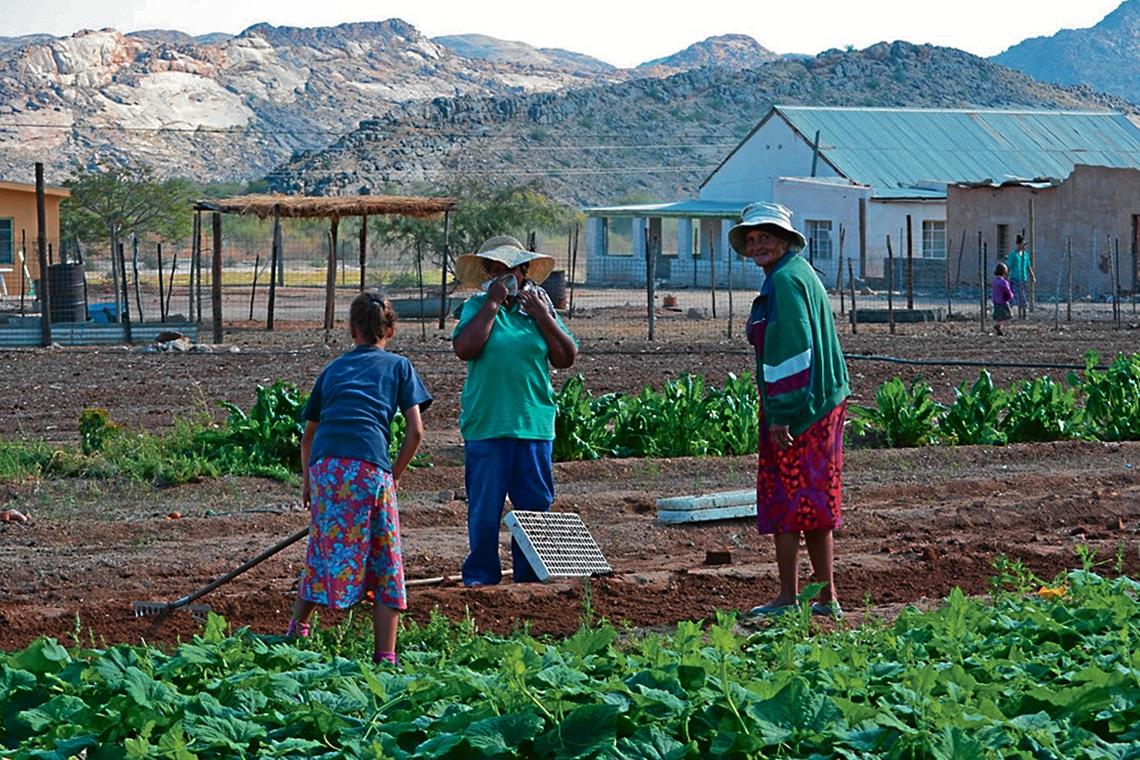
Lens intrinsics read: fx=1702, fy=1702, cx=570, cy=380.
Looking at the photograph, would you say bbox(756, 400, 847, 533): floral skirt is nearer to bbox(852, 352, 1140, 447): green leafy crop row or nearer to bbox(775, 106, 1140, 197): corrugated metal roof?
bbox(852, 352, 1140, 447): green leafy crop row

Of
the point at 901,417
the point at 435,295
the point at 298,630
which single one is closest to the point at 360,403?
the point at 298,630

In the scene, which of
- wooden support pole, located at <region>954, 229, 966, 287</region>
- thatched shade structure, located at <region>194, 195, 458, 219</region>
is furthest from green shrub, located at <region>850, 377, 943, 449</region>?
wooden support pole, located at <region>954, 229, 966, 287</region>

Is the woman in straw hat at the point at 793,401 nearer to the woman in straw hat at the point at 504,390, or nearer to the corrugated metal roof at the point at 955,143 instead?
the woman in straw hat at the point at 504,390

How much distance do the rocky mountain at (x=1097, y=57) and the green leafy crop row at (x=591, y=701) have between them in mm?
182160

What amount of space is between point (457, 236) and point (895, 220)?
11679 mm

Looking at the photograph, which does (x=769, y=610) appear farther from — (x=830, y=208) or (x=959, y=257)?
(x=830, y=208)

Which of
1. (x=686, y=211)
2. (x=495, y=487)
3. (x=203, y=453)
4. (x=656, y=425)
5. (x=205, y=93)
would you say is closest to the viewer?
(x=495, y=487)

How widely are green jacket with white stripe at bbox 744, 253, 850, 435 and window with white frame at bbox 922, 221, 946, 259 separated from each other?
119 feet

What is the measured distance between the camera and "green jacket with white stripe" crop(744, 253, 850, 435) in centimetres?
652

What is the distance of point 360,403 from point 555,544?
1635 millimetres

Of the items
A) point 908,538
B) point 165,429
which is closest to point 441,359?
point 165,429

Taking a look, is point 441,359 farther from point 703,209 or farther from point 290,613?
point 703,209

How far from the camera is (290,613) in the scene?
6.96 meters

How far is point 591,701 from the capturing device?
4.26 meters
